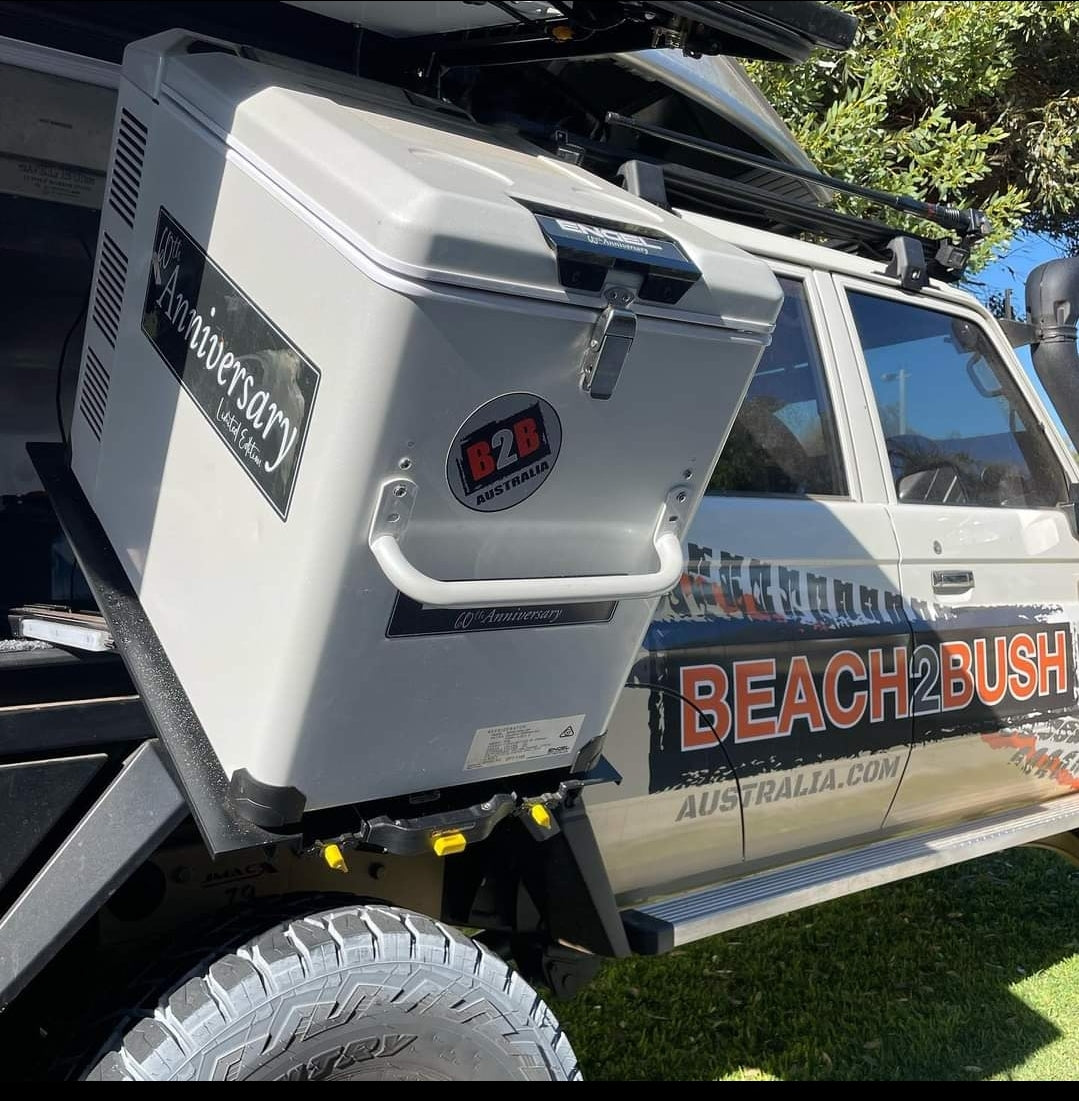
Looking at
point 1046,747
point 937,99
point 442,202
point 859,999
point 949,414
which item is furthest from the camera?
point 937,99

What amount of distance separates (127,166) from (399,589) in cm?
92

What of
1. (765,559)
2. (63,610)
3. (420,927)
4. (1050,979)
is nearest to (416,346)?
(420,927)

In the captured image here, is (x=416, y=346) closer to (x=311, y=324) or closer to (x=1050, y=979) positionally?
(x=311, y=324)

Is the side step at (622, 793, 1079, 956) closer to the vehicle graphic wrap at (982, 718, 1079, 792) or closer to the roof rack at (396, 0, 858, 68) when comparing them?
the vehicle graphic wrap at (982, 718, 1079, 792)

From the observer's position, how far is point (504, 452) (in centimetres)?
152

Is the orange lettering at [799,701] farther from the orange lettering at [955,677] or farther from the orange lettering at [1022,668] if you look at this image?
the orange lettering at [1022,668]

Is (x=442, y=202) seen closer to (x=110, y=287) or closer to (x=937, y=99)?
(x=110, y=287)

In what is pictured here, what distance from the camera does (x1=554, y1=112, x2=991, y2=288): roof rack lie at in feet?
8.13

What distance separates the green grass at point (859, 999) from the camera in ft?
10.6

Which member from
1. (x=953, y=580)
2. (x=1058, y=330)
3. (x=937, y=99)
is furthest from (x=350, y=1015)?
(x=937, y=99)

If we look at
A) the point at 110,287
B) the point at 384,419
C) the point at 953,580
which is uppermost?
the point at 384,419

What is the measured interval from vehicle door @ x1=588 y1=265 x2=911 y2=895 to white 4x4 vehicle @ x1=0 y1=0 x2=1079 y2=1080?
1 cm

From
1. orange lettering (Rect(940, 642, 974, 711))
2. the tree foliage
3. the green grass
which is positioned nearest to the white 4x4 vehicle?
orange lettering (Rect(940, 642, 974, 711))

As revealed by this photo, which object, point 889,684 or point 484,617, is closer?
point 484,617
